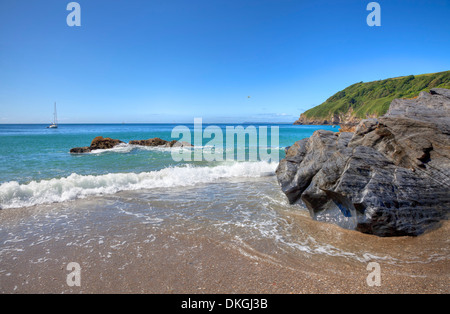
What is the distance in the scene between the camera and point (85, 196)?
10727 mm

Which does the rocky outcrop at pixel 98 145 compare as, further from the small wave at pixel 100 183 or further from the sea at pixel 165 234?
the sea at pixel 165 234

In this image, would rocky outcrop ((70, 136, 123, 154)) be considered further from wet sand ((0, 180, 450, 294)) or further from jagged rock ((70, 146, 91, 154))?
wet sand ((0, 180, 450, 294))

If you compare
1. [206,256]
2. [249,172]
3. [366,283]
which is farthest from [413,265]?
[249,172]

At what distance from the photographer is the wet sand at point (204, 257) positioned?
14.4 feet

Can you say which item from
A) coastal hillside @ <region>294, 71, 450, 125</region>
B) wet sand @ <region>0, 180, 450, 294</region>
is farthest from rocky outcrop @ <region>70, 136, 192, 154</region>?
coastal hillside @ <region>294, 71, 450, 125</region>

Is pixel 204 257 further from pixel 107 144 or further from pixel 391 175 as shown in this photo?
pixel 107 144

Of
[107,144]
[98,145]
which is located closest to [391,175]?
[98,145]

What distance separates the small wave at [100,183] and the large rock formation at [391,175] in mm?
7904

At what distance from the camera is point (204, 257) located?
5.45 metres

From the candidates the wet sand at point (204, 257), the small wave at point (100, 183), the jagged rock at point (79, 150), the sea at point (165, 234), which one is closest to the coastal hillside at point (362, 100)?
the small wave at point (100, 183)

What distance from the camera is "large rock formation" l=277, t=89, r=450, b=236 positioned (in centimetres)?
623

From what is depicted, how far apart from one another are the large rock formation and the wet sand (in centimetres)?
46

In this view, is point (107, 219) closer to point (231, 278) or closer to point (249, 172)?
point (231, 278)

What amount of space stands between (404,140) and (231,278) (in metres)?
6.87
